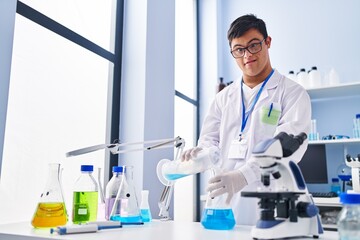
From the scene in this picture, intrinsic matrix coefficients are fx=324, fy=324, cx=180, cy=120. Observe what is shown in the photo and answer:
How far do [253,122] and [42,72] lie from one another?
3.48 ft

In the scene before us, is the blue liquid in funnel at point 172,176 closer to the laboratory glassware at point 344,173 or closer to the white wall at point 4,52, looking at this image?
the white wall at point 4,52

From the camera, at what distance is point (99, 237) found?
0.89 meters

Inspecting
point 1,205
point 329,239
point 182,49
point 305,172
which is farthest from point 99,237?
point 182,49

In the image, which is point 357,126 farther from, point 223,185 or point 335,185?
point 223,185

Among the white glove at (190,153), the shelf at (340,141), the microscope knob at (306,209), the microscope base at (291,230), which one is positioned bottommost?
the microscope base at (291,230)

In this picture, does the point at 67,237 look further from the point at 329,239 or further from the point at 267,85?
the point at 267,85

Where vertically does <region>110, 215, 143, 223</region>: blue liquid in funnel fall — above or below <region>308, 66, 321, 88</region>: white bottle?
below

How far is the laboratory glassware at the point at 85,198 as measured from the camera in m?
1.20

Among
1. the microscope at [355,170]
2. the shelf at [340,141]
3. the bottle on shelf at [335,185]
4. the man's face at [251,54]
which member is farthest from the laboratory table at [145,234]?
the bottle on shelf at [335,185]

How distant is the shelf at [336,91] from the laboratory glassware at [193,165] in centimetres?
200

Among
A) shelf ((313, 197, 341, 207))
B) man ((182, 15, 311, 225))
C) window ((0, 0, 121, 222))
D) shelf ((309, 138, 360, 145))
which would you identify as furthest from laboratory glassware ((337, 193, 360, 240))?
shelf ((309, 138, 360, 145))

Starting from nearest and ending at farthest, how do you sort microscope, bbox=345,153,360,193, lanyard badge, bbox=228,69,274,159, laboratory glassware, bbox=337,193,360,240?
1. laboratory glassware, bbox=337,193,360,240
2. lanyard badge, bbox=228,69,274,159
3. microscope, bbox=345,153,360,193

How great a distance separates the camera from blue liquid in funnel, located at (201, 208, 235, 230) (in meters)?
1.00

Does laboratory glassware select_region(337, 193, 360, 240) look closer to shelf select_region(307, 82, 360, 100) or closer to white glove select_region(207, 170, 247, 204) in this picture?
white glove select_region(207, 170, 247, 204)
